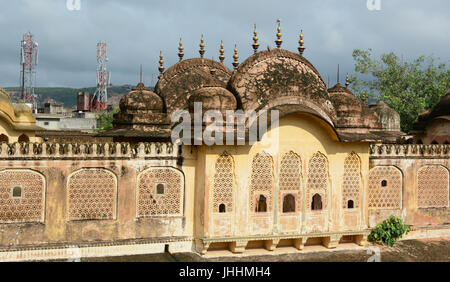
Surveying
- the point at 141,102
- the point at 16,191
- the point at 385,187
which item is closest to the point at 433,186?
the point at 385,187

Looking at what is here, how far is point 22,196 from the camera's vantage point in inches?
397

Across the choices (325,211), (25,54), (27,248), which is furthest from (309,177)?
(25,54)

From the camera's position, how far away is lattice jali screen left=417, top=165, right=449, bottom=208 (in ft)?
43.4

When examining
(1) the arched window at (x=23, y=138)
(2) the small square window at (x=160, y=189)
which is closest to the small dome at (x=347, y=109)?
(2) the small square window at (x=160, y=189)

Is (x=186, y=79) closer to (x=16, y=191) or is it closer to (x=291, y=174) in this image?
(x=291, y=174)

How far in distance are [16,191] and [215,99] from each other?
4866 mm

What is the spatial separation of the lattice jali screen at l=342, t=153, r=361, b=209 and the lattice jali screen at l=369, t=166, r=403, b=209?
75 cm

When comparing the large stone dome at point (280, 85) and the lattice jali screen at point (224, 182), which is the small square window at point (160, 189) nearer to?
the lattice jali screen at point (224, 182)

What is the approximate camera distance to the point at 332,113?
12.3 m

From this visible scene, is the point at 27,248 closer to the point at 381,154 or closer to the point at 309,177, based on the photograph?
the point at 309,177

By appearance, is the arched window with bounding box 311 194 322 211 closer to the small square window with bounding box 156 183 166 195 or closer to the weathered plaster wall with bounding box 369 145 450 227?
the weathered plaster wall with bounding box 369 145 450 227

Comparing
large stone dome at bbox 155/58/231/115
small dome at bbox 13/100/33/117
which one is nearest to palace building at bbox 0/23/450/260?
large stone dome at bbox 155/58/231/115

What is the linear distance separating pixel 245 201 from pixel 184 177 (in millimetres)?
1595

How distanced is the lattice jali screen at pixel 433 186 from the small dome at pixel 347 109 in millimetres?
2584
